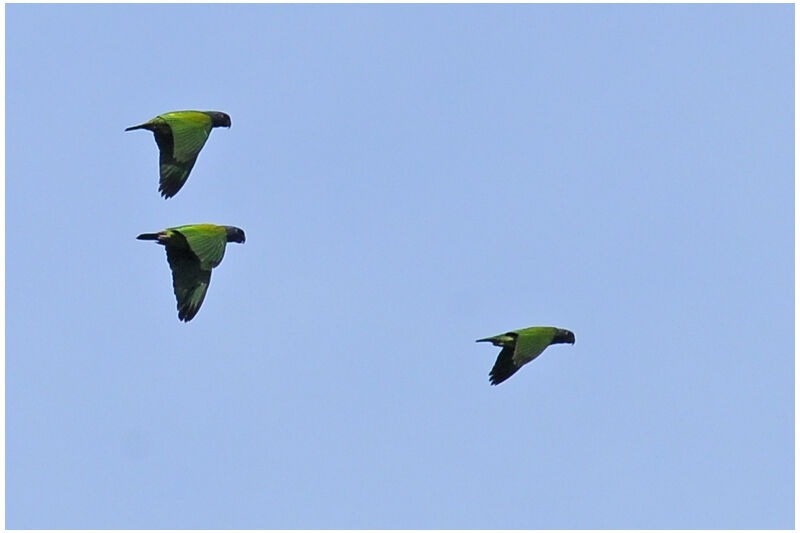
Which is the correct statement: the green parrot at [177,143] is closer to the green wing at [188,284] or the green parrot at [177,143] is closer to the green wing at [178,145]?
the green wing at [178,145]

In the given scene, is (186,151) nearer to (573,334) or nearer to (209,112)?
(209,112)

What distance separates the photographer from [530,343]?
75.4 metres

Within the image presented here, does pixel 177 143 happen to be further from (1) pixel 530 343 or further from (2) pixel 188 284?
(1) pixel 530 343

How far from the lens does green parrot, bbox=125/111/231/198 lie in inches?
2938

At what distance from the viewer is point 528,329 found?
247ft

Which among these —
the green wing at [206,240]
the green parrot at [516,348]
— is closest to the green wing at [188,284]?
the green wing at [206,240]

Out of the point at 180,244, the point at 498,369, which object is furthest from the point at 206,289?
the point at 498,369

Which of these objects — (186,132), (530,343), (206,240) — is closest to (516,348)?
(530,343)

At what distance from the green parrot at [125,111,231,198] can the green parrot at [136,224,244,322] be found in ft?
5.55

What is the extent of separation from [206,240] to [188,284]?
1.95m

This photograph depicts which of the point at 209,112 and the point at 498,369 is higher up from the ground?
the point at 209,112

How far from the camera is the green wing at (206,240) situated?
73.5 metres

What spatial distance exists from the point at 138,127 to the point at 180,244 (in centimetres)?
331

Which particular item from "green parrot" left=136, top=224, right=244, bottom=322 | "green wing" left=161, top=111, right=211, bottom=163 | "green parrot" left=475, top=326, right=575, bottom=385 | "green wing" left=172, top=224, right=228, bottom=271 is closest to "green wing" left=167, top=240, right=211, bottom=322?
"green parrot" left=136, top=224, right=244, bottom=322
